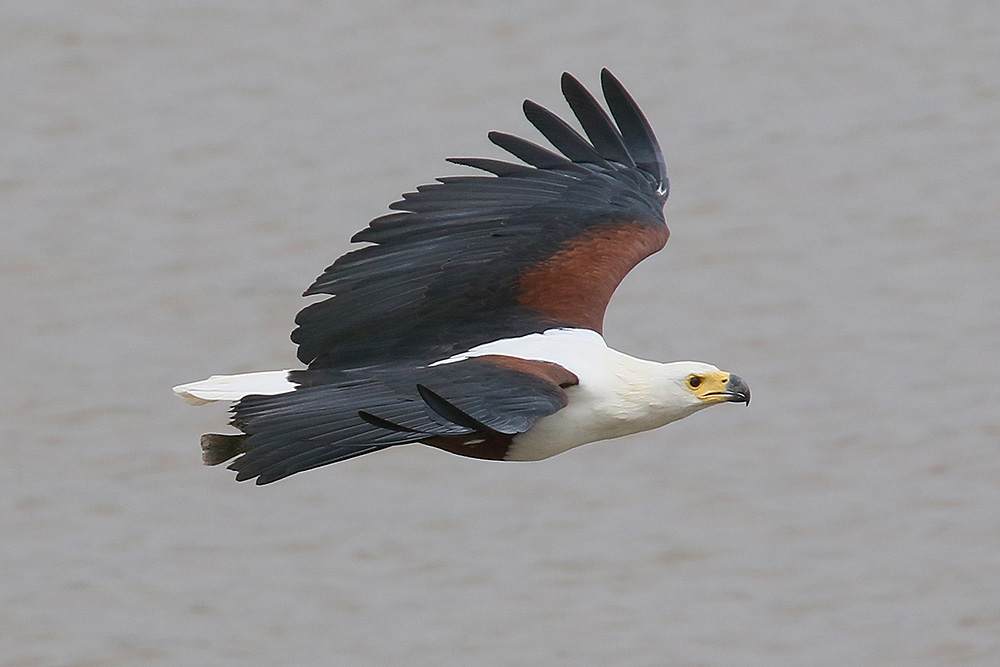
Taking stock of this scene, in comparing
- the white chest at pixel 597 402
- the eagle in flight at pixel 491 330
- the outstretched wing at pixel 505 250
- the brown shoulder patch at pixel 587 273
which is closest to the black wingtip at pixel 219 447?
the eagle in flight at pixel 491 330

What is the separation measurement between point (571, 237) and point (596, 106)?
91cm

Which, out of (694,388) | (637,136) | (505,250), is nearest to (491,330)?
(505,250)

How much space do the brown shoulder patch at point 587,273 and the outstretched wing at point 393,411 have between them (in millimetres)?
789

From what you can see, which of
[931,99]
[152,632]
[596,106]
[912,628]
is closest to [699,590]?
[912,628]

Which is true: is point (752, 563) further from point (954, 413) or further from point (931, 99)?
point (931, 99)

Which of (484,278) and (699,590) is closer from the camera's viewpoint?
(484,278)

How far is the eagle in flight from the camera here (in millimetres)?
7848

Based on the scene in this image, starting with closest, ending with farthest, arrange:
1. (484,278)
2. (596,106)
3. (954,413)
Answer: (484,278) → (596,106) → (954,413)

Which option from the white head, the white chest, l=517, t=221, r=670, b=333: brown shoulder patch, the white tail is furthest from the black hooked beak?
the white tail

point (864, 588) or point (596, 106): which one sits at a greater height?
point (596, 106)

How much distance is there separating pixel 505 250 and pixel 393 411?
1760 millimetres

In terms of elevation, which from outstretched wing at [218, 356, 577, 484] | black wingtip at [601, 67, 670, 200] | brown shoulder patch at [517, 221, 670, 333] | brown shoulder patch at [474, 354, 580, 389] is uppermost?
black wingtip at [601, 67, 670, 200]

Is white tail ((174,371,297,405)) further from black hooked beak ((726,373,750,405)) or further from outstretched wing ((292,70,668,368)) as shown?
black hooked beak ((726,373,750,405))

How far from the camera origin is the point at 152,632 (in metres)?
13.3
